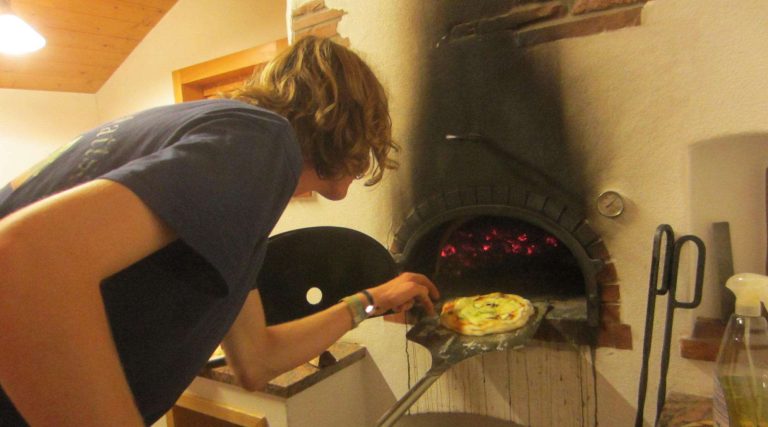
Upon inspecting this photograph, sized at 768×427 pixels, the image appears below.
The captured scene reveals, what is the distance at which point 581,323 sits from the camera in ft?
4.59

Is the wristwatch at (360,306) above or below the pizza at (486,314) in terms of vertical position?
above

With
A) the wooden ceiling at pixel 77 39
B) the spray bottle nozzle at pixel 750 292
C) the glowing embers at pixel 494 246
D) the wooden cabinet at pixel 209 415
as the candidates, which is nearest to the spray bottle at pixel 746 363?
the spray bottle nozzle at pixel 750 292

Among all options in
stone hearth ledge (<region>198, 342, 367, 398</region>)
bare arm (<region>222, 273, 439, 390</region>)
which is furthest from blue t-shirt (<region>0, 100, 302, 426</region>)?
stone hearth ledge (<region>198, 342, 367, 398</region>)

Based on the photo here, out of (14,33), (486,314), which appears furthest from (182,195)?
(14,33)

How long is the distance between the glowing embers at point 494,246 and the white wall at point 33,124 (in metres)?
2.82

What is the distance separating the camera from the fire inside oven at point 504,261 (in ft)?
5.82

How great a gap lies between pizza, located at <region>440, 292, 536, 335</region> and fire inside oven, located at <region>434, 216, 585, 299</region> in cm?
30

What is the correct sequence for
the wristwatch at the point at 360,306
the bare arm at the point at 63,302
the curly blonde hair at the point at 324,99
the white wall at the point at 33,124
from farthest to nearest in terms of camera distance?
the white wall at the point at 33,124 → the wristwatch at the point at 360,306 → the curly blonde hair at the point at 324,99 → the bare arm at the point at 63,302

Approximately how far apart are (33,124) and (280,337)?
2.95m

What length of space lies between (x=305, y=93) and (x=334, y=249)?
27.8 inches

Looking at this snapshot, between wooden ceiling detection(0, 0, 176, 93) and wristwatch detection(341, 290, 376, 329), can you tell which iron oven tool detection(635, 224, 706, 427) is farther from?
wooden ceiling detection(0, 0, 176, 93)

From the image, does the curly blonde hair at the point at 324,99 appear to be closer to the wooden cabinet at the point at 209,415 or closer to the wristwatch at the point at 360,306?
the wristwatch at the point at 360,306

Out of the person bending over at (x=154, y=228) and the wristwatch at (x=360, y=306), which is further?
the wristwatch at (x=360, y=306)

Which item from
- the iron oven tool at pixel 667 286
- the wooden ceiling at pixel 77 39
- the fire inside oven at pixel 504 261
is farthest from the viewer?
the wooden ceiling at pixel 77 39
